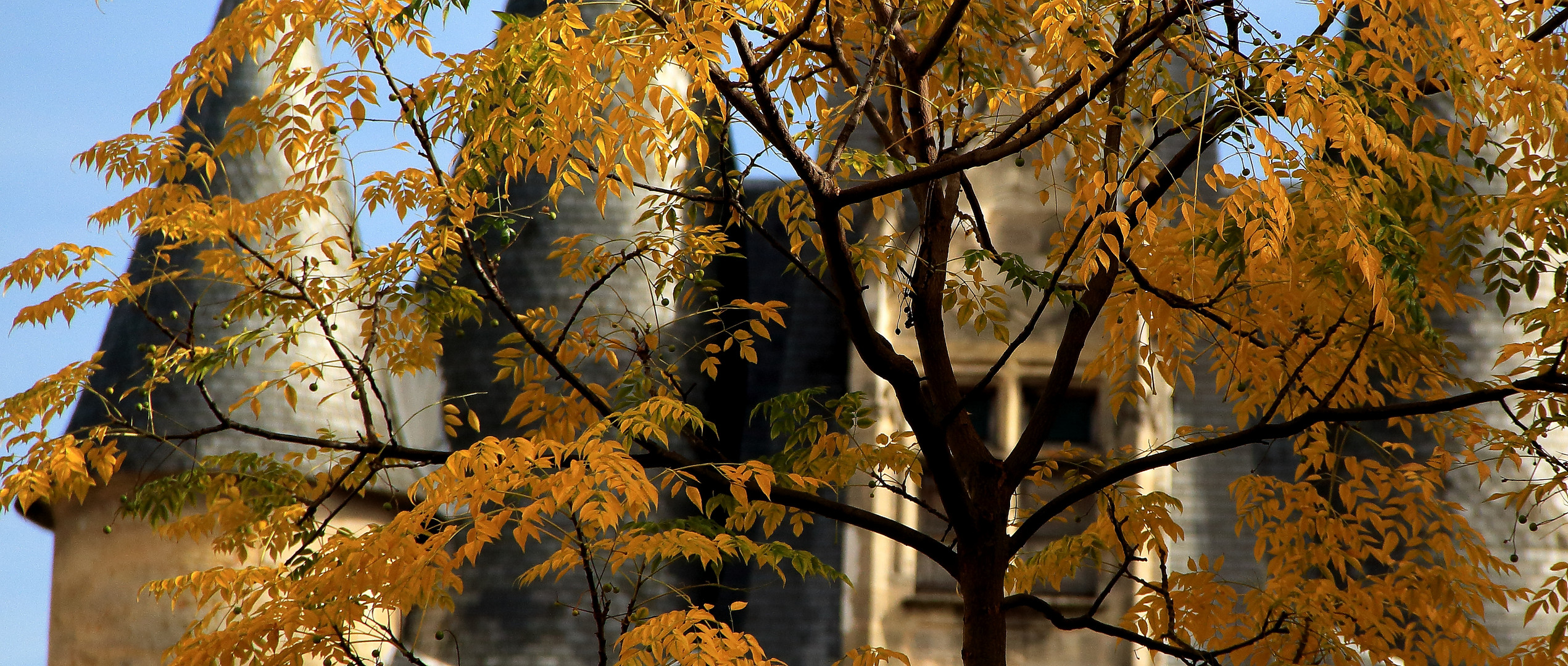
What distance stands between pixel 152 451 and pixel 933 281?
5.44 meters

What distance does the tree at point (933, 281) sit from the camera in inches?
166

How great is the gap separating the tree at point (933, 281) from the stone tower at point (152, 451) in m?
2.52

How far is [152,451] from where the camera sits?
8398 mm

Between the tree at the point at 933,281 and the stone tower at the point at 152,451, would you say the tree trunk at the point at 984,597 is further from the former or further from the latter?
the stone tower at the point at 152,451

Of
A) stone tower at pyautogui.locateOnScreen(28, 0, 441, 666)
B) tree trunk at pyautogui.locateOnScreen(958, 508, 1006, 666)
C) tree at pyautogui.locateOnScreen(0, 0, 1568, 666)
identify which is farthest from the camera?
stone tower at pyautogui.locateOnScreen(28, 0, 441, 666)

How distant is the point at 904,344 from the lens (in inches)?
352

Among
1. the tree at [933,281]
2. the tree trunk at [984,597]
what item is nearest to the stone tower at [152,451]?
the tree at [933,281]

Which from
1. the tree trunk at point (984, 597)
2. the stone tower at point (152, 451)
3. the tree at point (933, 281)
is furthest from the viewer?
the stone tower at point (152, 451)

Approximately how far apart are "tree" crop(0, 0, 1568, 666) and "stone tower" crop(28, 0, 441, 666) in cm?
252

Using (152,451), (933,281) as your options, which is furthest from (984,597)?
(152,451)

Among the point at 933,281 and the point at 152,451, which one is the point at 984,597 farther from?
the point at 152,451

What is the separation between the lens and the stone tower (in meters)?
8.45

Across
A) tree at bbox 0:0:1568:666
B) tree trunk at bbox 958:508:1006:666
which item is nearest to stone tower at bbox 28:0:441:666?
tree at bbox 0:0:1568:666

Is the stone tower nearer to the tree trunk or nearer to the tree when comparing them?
the tree
